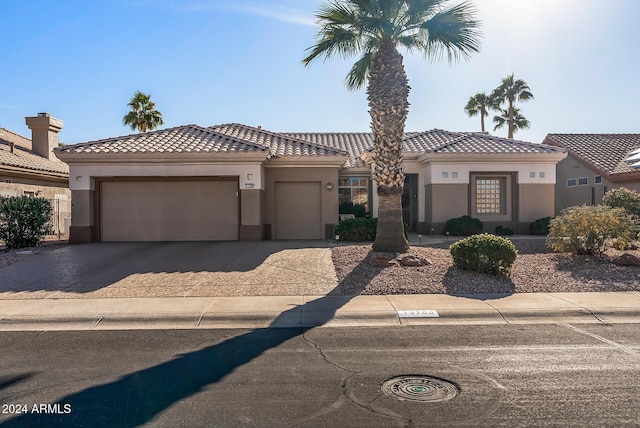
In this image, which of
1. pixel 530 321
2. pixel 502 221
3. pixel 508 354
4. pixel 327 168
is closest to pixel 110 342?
pixel 508 354

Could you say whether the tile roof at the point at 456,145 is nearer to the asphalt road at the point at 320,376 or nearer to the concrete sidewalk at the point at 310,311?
the concrete sidewalk at the point at 310,311

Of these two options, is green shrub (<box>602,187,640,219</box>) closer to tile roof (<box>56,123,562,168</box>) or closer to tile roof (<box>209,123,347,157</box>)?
tile roof (<box>56,123,562,168</box>)

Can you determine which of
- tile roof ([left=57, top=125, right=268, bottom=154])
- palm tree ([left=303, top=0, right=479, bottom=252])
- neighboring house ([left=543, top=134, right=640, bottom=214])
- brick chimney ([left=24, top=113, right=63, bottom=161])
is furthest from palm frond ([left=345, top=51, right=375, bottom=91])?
brick chimney ([left=24, top=113, right=63, bottom=161])

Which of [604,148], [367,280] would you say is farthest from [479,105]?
[367,280]

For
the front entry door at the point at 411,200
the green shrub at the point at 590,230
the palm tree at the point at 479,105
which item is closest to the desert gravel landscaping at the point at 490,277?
the green shrub at the point at 590,230

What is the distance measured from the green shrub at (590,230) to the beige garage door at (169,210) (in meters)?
11.0

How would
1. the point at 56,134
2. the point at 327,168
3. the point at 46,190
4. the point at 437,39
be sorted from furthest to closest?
the point at 56,134
the point at 46,190
the point at 327,168
the point at 437,39

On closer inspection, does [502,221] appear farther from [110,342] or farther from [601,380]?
[110,342]

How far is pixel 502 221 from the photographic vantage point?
819 inches

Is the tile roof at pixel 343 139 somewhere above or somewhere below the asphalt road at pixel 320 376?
above

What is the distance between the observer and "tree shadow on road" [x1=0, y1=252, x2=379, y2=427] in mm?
4387

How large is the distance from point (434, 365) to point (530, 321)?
3047 millimetres

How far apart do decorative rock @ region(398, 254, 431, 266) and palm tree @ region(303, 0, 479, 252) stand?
1012 mm

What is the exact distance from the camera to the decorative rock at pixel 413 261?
1166cm
